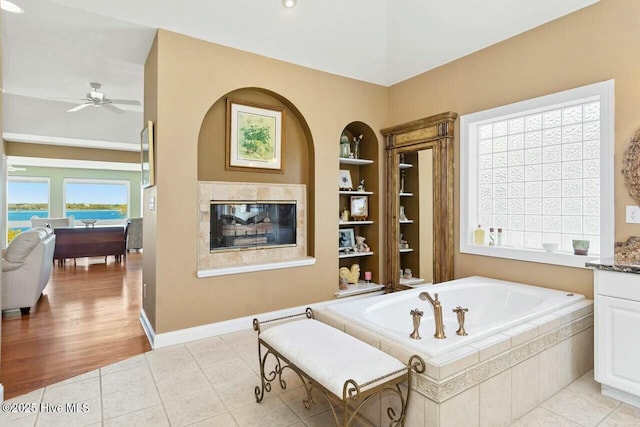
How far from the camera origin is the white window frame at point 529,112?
2584mm

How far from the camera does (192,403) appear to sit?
218cm

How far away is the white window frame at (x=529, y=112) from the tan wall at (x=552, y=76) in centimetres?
5

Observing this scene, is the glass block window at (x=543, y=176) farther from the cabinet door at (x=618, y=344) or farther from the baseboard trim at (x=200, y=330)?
the baseboard trim at (x=200, y=330)

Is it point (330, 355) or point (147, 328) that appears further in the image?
point (147, 328)

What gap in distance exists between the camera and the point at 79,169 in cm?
977

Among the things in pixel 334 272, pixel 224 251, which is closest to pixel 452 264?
pixel 334 272

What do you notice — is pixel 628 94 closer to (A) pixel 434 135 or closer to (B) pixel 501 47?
(B) pixel 501 47

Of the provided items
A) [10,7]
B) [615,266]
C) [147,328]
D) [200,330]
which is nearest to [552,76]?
[615,266]

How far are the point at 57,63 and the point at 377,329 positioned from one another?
435 cm

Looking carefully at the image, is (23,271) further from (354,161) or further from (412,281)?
(412,281)

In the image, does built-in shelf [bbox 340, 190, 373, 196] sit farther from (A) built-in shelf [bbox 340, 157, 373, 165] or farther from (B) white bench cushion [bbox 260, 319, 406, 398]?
(B) white bench cushion [bbox 260, 319, 406, 398]

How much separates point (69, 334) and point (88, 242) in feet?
14.2

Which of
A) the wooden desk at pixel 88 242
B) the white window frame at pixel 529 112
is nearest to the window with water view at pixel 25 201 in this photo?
the wooden desk at pixel 88 242

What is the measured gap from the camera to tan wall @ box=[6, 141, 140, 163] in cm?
730
